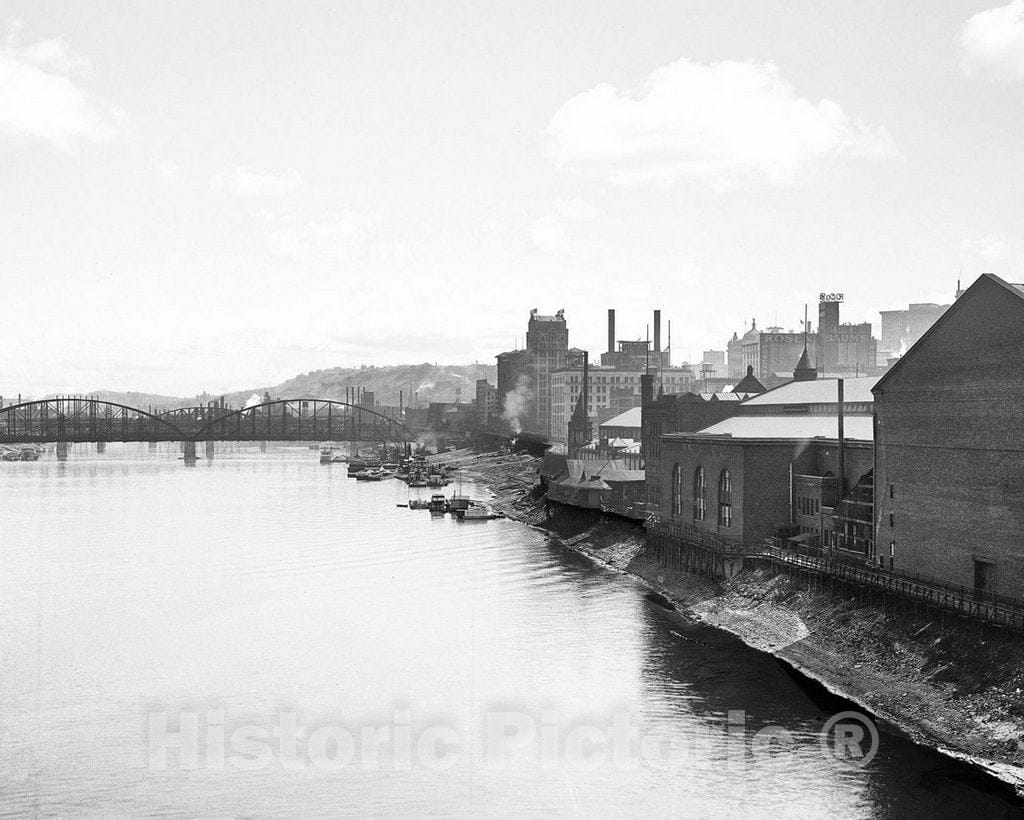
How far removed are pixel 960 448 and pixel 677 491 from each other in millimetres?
31208

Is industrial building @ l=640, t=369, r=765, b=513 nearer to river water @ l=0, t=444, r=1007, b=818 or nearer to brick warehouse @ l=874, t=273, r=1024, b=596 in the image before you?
river water @ l=0, t=444, r=1007, b=818

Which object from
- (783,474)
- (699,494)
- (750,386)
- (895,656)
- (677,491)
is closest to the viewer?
(895,656)

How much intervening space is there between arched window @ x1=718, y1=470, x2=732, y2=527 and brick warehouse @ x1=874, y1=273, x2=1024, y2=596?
14321 mm

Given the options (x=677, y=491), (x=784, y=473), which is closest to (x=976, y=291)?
(x=784, y=473)

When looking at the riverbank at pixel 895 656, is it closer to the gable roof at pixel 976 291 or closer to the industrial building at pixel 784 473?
the industrial building at pixel 784 473

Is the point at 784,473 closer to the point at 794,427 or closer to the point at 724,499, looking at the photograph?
the point at 724,499

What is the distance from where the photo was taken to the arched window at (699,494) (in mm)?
72562

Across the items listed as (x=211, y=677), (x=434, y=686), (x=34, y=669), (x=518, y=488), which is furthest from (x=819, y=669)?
(x=518, y=488)

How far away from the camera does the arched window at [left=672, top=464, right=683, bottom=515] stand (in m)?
76.7

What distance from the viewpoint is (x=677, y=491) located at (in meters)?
77.4

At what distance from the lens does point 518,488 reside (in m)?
147

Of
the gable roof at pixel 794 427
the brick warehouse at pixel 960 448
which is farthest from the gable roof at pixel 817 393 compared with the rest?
the brick warehouse at pixel 960 448

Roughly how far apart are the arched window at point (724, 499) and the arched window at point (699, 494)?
105 inches

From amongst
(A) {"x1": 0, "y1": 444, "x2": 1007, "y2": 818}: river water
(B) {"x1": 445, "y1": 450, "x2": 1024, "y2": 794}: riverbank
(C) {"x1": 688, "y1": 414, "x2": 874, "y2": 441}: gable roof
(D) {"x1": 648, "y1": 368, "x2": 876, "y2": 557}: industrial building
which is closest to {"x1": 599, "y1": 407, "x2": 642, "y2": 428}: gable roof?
(C) {"x1": 688, "y1": 414, "x2": 874, "y2": 441}: gable roof
